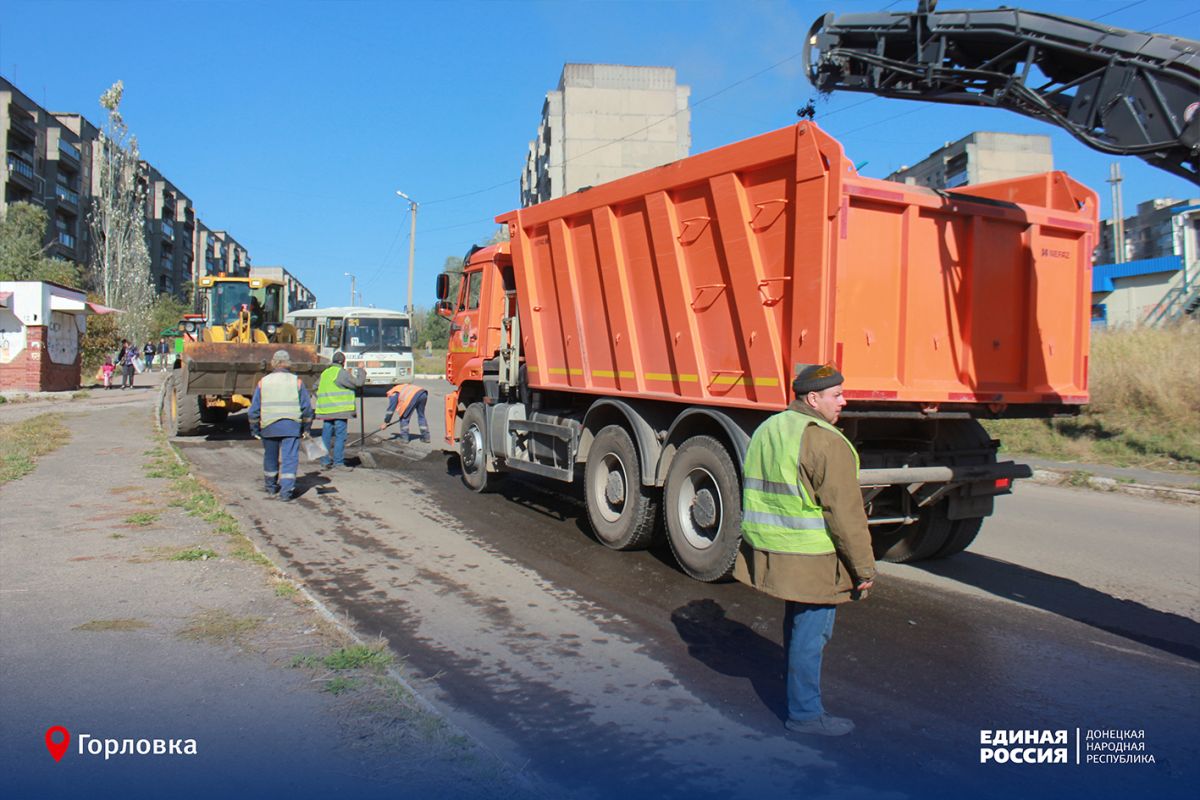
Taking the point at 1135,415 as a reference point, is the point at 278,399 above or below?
above

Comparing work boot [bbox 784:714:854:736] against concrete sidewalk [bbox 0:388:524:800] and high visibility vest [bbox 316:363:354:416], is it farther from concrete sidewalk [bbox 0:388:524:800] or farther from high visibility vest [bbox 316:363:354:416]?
high visibility vest [bbox 316:363:354:416]

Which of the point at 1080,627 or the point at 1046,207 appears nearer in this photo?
the point at 1080,627

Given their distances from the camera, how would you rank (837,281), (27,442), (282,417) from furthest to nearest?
(27,442) → (282,417) → (837,281)

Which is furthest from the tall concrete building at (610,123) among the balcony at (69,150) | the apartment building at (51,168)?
the balcony at (69,150)

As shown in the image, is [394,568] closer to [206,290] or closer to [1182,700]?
[1182,700]

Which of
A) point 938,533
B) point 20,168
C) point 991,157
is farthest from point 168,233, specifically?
point 938,533

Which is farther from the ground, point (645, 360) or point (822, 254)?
point (822, 254)

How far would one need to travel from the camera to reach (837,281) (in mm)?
5469

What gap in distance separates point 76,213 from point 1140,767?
233ft

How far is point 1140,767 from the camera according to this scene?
353 centimetres

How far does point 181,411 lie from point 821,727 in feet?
46.2

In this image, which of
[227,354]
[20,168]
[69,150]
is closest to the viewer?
[227,354]

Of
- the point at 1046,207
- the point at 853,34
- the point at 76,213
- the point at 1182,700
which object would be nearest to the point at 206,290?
the point at 853,34

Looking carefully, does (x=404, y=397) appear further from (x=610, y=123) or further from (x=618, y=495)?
(x=610, y=123)
